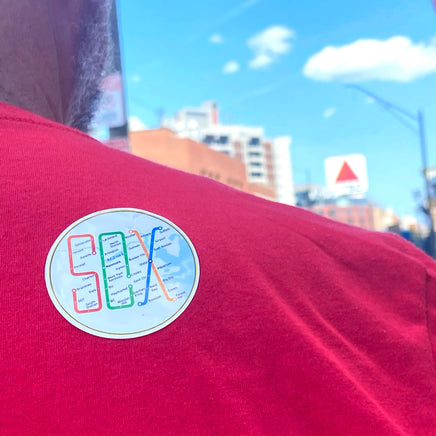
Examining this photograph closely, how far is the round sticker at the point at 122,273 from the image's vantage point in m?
0.47

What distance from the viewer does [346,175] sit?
28.7 ft

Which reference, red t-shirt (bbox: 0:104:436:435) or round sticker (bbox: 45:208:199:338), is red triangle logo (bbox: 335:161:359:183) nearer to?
red t-shirt (bbox: 0:104:436:435)

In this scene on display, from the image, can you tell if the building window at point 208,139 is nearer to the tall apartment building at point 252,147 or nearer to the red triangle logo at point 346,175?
the tall apartment building at point 252,147

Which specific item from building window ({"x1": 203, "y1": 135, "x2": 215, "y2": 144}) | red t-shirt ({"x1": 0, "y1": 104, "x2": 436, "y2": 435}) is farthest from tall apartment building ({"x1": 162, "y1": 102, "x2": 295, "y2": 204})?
red t-shirt ({"x1": 0, "y1": 104, "x2": 436, "y2": 435})

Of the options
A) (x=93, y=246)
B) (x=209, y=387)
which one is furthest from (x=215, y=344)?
(x=93, y=246)

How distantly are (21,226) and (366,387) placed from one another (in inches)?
15.2

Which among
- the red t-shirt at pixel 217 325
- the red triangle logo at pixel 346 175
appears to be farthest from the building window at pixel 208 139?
the red t-shirt at pixel 217 325

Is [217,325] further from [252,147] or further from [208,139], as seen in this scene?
[252,147]

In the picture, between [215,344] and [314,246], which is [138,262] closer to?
[215,344]

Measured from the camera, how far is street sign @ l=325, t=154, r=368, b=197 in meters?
8.66

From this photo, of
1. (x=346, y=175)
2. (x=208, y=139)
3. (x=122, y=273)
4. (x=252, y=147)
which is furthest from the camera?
(x=252, y=147)

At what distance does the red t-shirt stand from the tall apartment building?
6866 cm

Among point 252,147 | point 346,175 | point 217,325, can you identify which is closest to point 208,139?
point 252,147

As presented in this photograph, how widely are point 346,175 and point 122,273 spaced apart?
28.1 feet
